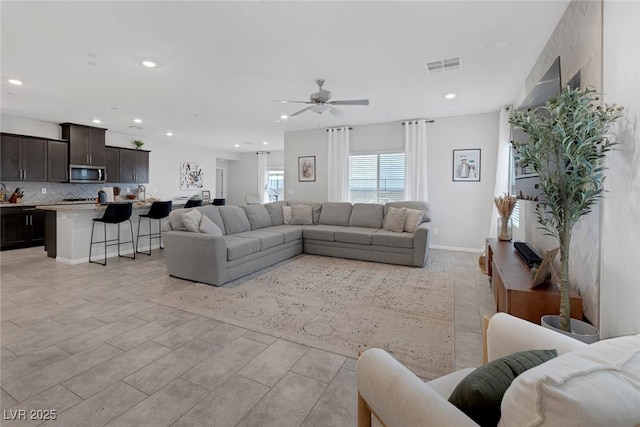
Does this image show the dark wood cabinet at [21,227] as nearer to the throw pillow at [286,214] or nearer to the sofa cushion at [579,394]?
the throw pillow at [286,214]

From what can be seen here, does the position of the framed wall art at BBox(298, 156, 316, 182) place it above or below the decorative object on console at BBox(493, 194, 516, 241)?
above

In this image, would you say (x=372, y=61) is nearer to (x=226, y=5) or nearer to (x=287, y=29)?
(x=287, y=29)

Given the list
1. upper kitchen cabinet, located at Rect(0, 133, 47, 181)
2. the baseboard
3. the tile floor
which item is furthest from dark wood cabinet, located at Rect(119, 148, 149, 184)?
the baseboard

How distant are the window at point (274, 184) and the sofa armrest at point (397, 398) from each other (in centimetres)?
995

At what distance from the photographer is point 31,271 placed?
4230 millimetres

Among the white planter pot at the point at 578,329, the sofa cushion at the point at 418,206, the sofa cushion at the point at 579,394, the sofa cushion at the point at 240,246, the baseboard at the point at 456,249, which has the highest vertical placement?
the sofa cushion at the point at 418,206

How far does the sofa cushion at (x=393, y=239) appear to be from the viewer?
4.58m

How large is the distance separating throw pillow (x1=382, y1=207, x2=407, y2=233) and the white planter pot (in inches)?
125

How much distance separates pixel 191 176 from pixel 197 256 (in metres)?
6.43

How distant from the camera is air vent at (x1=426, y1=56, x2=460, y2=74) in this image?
331cm

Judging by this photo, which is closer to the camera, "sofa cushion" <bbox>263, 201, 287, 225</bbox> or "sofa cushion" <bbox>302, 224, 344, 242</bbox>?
"sofa cushion" <bbox>302, 224, 344, 242</bbox>

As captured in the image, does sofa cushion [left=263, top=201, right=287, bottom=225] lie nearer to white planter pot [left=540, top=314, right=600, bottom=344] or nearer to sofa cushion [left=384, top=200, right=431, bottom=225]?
sofa cushion [left=384, top=200, right=431, bottom=225]

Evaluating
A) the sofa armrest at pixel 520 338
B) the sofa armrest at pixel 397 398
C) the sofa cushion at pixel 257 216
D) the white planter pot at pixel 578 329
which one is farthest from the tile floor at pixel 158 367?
A: the sofa cushion at pixel 257 216

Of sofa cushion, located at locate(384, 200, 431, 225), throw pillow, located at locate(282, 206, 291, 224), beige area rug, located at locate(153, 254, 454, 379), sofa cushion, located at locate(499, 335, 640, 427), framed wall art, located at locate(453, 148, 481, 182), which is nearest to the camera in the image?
sofa cushion, located at locate(499, 335, 640, 427)
